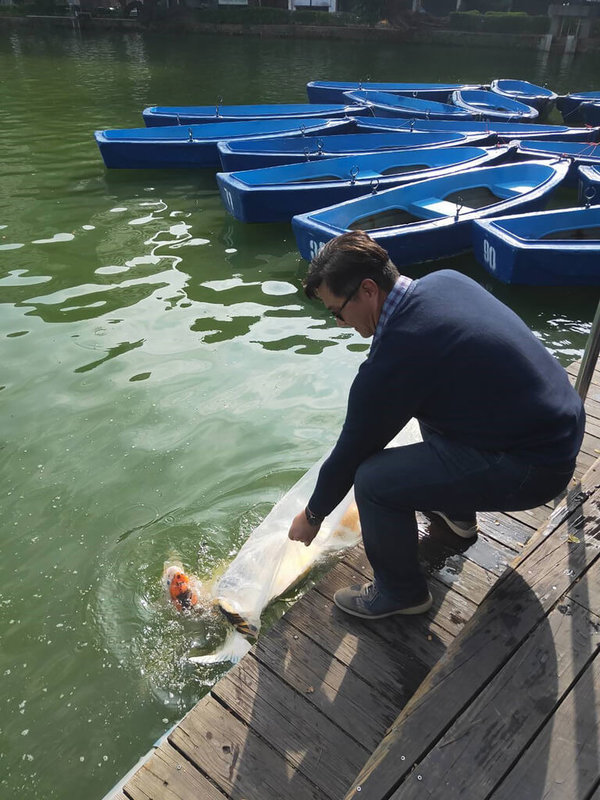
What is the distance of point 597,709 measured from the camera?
1893 mm

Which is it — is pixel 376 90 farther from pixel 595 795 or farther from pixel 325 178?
pixel 595 795

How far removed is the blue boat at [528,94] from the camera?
15297 millimetres

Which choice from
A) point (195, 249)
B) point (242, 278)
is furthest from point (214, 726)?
point (195, 249)

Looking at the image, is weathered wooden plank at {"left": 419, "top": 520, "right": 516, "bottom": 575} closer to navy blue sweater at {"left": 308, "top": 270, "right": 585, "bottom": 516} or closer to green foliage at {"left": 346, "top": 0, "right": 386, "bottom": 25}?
navy blue sweater at {"left": 308, "top": 270, "right": 585, "bottom": 516}

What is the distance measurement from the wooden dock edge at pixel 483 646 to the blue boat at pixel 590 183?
6.71 meters

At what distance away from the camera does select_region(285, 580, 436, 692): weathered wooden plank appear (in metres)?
2.38

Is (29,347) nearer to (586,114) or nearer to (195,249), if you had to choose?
(195,249)

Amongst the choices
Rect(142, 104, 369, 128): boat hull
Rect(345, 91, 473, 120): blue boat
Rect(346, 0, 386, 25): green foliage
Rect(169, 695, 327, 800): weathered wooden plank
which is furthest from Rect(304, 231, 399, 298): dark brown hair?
Rect(346, 0, 386, 25): green foliage

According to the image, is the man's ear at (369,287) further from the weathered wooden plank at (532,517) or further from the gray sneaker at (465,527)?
the weathered wooden plank at (532,517)

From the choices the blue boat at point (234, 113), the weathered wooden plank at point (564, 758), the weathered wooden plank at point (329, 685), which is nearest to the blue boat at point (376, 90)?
the blue boat at point (234, 113)

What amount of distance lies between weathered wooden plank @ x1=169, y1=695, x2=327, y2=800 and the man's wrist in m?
0.79

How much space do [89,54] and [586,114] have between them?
2004cm

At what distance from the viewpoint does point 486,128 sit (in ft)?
37.4

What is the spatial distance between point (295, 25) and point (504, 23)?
1110 cm
